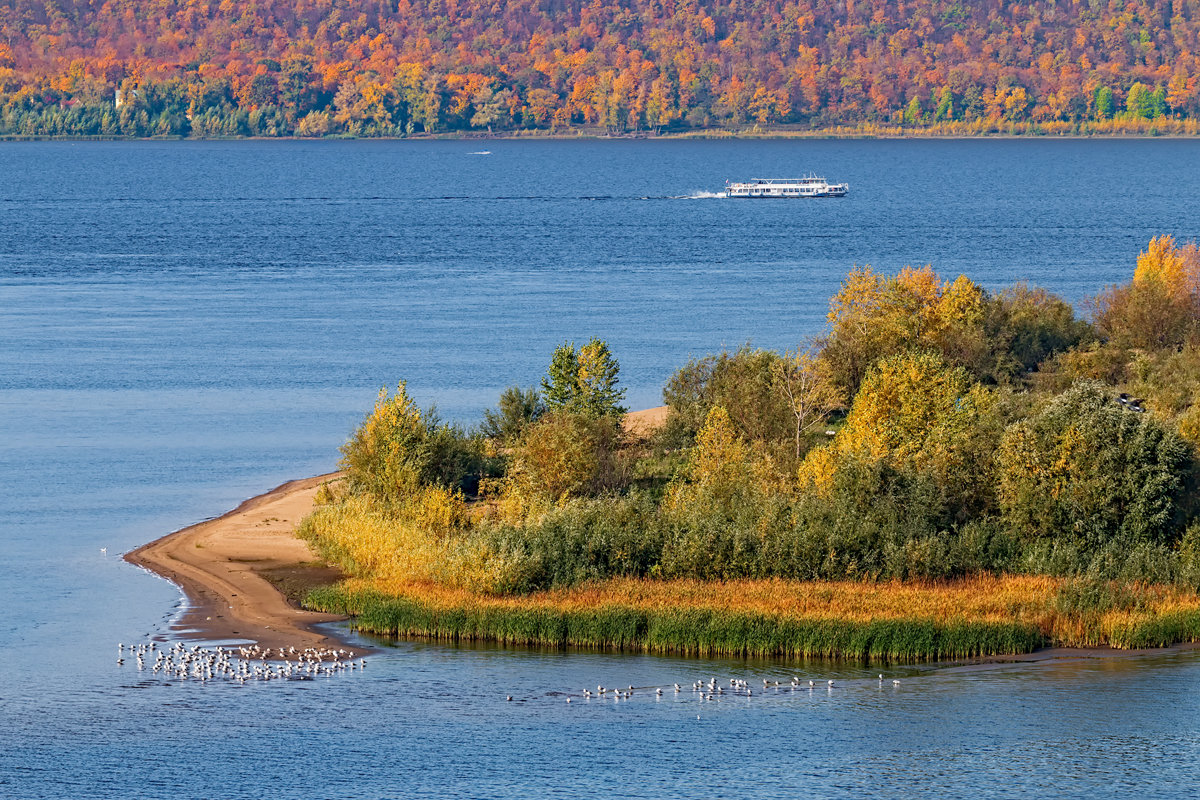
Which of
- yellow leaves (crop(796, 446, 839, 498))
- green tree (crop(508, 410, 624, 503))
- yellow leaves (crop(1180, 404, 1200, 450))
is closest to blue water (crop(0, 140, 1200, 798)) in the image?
yellow leaves (crop(796, 446, 839, 498))

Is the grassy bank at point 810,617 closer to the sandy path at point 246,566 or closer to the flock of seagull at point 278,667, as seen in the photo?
the flock of seagull at point 278,667

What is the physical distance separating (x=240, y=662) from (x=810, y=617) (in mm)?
17916

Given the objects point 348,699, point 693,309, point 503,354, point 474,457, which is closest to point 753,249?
point 693,309

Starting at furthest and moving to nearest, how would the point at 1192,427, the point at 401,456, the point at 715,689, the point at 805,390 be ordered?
the point at 805,390 < the point at 401,456 < the point at 1192,427 < the point at 715,689

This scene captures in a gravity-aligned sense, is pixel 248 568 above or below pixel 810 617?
above

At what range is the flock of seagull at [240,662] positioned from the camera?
54062 mm

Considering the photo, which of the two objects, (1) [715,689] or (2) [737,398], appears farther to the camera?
(2) [737,398]

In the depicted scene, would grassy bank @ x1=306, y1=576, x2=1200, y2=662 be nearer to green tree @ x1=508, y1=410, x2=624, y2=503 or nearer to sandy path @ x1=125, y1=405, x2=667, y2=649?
sandy path @ x1=125, y1=405, x2=667, y2=649

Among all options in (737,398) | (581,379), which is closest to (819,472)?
(737,398)

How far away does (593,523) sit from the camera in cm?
6316

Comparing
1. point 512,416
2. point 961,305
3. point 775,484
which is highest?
point 961,305

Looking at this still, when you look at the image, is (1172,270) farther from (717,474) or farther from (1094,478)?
(717,474)

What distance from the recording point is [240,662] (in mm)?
54906

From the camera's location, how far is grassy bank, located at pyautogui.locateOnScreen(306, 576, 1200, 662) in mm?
56750
